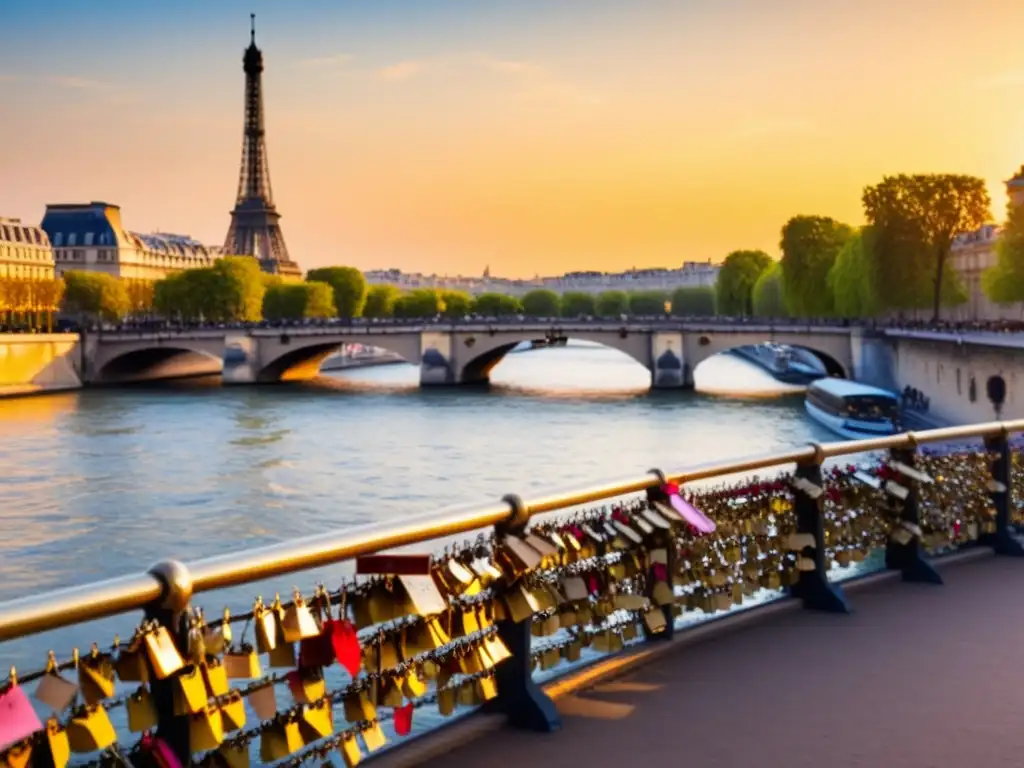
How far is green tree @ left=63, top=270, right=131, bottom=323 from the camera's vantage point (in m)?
72.1

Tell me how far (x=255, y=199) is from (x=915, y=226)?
7867cm

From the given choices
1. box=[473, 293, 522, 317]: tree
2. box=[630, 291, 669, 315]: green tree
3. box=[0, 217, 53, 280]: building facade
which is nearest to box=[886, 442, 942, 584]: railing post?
box=[0, 217, 53, 280]: building facade

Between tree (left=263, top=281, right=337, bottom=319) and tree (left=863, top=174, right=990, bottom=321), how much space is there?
40768 millimetres

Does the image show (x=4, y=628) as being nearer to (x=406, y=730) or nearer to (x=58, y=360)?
(x=406, y=730)

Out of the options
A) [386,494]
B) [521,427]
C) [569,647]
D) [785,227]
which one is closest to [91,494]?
[386,494]

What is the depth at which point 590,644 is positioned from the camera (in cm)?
388

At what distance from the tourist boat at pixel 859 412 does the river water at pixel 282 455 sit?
849 millimetres

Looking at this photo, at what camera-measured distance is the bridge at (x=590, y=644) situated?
2.44 m

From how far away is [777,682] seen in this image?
3738mm

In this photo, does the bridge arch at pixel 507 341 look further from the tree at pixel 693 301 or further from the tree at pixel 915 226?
the tree at pixel 693 301

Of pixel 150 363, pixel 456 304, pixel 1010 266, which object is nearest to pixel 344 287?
pixel 456 304

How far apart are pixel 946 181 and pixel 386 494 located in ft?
85.9

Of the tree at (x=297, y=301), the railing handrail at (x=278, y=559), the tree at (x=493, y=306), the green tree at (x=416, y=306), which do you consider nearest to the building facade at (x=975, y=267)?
the tree at (x=297, y=301)

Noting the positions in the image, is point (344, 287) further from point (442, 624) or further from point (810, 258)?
point (442, 624)
